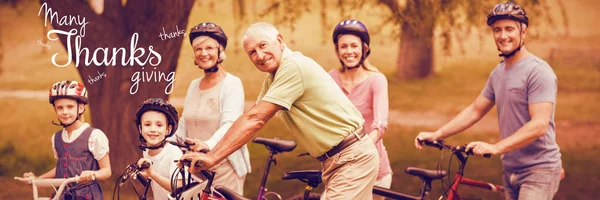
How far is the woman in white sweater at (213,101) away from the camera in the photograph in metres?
5.25

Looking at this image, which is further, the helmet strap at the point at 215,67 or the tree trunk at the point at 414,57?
the tree trunk at the point at 414,57

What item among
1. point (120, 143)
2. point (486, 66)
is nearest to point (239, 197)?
point (120, 143)

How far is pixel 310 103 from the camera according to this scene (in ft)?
14.0

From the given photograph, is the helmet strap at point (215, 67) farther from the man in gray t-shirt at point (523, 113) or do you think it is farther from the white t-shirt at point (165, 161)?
the man in gray t-shirt at point (523, 113)

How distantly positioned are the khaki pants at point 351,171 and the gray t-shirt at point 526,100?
111 cm

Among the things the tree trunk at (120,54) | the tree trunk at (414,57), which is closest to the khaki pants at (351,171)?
the tree trunk at (120,54)

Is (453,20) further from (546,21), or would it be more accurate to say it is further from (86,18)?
(86,18)

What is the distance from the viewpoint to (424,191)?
17.4 feet

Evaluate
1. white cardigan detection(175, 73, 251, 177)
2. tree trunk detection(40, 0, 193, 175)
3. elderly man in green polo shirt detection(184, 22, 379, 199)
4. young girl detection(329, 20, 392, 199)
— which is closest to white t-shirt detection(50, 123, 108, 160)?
white cardigan detection(175, 73, 251, 177)

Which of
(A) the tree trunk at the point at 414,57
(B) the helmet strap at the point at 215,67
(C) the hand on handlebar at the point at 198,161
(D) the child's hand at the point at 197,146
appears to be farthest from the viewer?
(A) the tree trunk at the point at 414,57

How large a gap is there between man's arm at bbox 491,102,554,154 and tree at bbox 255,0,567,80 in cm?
307

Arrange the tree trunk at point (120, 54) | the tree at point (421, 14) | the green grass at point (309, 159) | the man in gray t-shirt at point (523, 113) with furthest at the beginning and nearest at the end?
the green grass at point (309, 159), the tree at point (421, 14), the tree trunk at point (120, 54), the man in gray t-shirt at point (523, 113)

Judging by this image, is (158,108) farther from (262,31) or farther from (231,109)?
(262,31)

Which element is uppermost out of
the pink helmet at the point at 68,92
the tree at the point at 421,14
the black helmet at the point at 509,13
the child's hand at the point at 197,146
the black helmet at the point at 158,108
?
the tree at the point at 421,14
